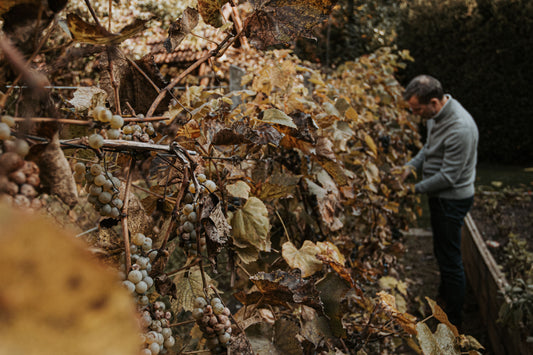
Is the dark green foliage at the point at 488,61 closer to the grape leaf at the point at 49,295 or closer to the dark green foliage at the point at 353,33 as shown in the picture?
the dark green foliage at the point at 353,33

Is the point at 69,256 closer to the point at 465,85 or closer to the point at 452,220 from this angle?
the point at 452,220

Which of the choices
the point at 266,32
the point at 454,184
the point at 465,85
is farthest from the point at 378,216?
the point at 465,85

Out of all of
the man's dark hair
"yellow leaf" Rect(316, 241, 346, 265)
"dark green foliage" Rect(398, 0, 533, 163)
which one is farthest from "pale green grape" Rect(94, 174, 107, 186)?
"dark green foliage" Rect(398, 0, 533, 163)

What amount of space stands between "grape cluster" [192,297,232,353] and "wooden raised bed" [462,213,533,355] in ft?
8.11

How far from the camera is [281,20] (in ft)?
2.71

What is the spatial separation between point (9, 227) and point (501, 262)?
16.0ft

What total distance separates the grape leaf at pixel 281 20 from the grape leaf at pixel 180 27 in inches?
4.4

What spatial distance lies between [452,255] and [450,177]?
69 centimetres

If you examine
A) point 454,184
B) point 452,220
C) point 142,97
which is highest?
point 142,97

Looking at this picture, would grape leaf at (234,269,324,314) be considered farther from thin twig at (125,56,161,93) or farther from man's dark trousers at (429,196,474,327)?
man's dark trousers at (429,196,474,327)

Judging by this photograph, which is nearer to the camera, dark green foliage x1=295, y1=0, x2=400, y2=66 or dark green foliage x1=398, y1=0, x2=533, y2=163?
dark green foliage x1=295, y1=0, x2=400, y2=66

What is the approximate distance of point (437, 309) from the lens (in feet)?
4.30

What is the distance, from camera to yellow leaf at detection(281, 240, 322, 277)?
1163 mm

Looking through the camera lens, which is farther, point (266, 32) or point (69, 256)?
point (266, 32)
